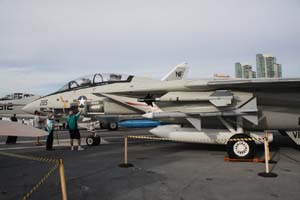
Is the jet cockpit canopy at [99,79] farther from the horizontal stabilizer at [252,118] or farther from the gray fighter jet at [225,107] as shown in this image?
the horizontal stabilizer at [252,118]

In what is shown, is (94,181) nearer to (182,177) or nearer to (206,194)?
(182,177)

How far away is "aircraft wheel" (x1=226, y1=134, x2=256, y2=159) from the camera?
7.71m

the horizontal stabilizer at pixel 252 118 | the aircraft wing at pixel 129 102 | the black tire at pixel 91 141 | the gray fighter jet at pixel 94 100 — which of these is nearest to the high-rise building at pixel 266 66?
the gray fighter jet at pixel 94 100

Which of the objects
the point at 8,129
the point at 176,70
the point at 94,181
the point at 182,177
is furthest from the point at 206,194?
the point at 176,70

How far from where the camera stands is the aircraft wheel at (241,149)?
7713mm

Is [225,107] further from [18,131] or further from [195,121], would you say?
[18,131]

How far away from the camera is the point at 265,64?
19547 millimetres

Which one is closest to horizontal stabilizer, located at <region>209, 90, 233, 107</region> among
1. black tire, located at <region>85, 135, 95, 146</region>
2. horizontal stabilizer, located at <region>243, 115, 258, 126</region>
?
horizontal stabilizer, located at <region>243, 115, 258, 126</region>

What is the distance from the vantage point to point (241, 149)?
779 centimetres

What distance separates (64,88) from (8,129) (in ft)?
28.0

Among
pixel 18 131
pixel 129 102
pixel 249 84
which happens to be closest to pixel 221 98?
pixel 249 84

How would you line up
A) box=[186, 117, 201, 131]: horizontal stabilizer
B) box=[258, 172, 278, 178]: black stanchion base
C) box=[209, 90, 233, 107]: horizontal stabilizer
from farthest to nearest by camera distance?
box=[186, 117, 201, 131]: horizontal stabilizer → box=[209, 90, 233, 107]: horizontal stabilizer → box=[258, 172, 278, 178]: black stanchion base

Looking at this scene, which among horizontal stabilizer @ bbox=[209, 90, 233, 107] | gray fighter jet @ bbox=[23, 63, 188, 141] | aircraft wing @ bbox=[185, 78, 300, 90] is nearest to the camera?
aircraft wing @ bbox=[185, 78, 300, 90]

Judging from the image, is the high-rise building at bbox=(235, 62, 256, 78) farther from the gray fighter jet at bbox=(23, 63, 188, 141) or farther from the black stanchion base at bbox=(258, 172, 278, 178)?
the black stanchion base at bbox=(258, 172, 278, 178)
